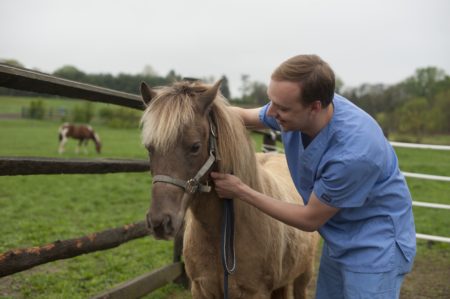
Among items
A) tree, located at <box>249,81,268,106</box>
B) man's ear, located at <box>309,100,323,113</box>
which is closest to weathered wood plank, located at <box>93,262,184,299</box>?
man's ear, located at <box>309,100,323,113</box>

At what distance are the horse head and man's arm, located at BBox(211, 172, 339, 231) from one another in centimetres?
11

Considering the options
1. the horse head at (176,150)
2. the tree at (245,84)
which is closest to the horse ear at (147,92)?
the horse head at (176,150)

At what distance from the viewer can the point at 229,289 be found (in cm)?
257

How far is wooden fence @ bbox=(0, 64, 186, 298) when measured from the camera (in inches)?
94.5

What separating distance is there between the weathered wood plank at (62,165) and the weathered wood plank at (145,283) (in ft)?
3.42

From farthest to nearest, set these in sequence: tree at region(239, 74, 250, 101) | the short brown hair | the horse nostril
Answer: tree at region(239, 74, 250, 101)
the horse nostril
the short brown hair

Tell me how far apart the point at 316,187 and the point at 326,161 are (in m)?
0.15

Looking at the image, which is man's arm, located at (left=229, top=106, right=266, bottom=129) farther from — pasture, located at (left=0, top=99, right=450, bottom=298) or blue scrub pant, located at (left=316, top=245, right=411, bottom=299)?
pasture, located at (left=0, top=99, right=450, bottom=298)

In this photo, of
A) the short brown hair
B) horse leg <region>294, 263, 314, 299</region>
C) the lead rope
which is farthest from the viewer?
horse leg <region>294, 263, 314, 299</region>

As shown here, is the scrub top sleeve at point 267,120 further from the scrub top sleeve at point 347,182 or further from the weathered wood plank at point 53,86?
the weathered wood plank at point 53,86

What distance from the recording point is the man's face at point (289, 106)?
1884mm

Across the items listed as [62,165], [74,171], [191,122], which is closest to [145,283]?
[74,171]

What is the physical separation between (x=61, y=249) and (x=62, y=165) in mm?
617

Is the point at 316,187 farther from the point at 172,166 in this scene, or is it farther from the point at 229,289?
Answer: the point at 229,289
